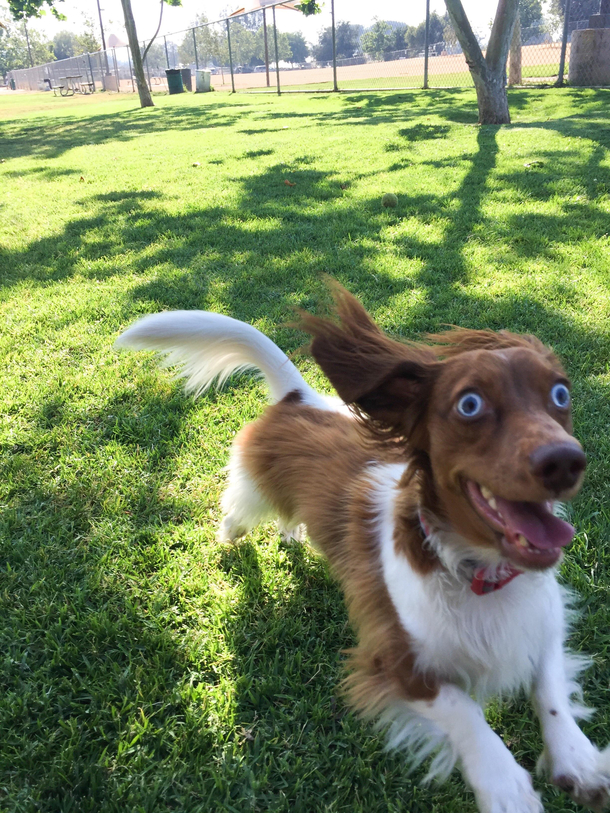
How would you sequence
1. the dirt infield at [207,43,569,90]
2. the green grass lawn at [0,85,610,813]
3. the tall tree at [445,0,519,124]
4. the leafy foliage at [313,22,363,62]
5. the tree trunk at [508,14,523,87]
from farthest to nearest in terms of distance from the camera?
the leafy foliage at [313,22,363,62] → the dirt infield at [207,43,569,90] → the tree trunk at [508,14,523,87] → the tall tree at [445,0,519,124] → the green grass lawn at [0,85,610,813]

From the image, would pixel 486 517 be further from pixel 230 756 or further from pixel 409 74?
pixel 409 74

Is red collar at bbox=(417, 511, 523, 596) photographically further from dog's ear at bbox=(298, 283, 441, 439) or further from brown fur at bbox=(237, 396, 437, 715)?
dog's ear at bbox=(298, 283, 441, 439)

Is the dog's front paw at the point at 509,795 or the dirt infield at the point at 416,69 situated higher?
the dirt infield at the point at 416,69

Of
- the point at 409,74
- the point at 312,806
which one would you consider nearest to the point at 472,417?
the point at 312,806

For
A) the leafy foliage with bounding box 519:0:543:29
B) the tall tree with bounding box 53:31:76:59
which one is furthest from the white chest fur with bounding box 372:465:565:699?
the tall tree with bounding box 53:31:76:59

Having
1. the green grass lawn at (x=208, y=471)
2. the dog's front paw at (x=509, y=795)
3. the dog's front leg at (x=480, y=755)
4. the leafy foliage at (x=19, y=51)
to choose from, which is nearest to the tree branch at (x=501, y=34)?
the green grass lawn at (x=208, y=471)

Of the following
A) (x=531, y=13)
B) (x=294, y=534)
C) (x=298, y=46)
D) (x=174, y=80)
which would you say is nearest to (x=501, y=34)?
(x=294, y=534)

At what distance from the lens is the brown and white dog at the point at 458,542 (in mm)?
1374

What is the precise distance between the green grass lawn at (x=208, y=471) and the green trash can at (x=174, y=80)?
27294 mm

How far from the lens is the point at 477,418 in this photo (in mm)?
1422

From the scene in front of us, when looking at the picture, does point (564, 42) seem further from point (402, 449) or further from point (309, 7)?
point (402, 449)

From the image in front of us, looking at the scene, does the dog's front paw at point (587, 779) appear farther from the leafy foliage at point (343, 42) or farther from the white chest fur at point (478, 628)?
the leafy foliage at point (343, 42)

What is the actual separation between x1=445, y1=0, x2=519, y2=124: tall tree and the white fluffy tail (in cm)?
995

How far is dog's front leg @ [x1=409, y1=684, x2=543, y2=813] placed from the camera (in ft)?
4.66
